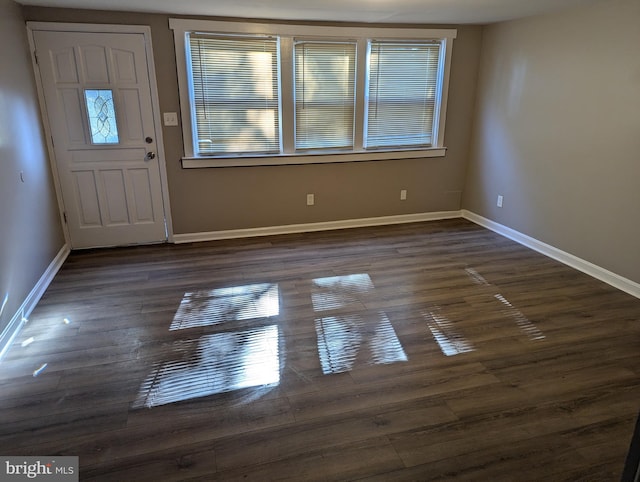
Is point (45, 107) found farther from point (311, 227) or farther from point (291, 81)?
point (311, 227)

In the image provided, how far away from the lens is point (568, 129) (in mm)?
3945

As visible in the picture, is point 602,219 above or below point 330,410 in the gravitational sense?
above

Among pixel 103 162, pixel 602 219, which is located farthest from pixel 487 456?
pixel 103 162

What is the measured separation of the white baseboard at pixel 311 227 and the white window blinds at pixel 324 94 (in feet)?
2.97

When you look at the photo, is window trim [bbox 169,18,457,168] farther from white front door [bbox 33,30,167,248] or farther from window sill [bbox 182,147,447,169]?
white front door [bbox 33,30,167,248]

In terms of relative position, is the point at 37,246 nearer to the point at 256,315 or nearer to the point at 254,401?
the point at 256,315

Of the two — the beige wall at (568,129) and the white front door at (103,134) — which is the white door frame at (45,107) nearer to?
the white front door at (103,134)

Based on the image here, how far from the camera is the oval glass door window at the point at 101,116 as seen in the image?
4043mm

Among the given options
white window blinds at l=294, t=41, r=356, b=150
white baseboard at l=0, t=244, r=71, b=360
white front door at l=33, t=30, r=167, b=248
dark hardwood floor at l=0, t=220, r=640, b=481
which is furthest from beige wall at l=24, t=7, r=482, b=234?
white baseboard at l=0, t=244, r=71, b=360

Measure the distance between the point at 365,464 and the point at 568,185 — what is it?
3364mm

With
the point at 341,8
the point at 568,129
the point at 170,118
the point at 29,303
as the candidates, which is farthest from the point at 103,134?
the point at 568,129

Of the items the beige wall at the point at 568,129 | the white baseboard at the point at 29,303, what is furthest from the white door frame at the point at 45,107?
the beige wall at the point at 568,129

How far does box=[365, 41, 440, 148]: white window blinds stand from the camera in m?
4.76

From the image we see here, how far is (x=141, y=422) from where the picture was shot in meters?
2.12
